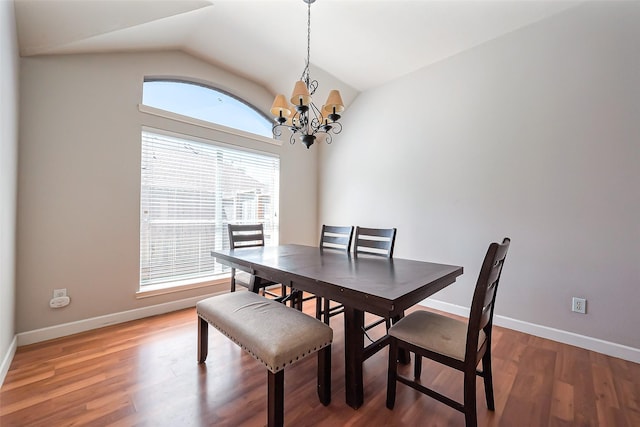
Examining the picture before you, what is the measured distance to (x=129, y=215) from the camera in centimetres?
256

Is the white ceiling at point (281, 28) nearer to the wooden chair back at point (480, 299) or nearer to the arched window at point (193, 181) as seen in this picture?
the arched window at point (193, 181)

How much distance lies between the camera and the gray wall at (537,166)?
6.66 feet

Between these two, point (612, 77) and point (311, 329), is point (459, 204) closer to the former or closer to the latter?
point (612, 77)

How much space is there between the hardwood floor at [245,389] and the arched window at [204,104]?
2378 mm

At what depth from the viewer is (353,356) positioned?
146cm

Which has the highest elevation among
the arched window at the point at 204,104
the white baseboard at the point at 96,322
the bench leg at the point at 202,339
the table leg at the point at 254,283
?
the arched window at the point at 204,104

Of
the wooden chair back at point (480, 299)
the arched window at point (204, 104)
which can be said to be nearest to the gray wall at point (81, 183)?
the arched window at point (204, 104)

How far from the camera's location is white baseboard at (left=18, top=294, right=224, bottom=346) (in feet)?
6.94

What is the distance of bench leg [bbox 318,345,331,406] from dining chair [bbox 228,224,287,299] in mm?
1064

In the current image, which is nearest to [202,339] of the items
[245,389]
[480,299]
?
[245,389]

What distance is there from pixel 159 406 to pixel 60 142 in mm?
2274

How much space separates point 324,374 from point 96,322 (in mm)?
2273

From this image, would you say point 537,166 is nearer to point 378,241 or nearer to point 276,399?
point 378,241

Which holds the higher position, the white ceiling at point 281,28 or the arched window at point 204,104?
the white ceiling at point 281,28
